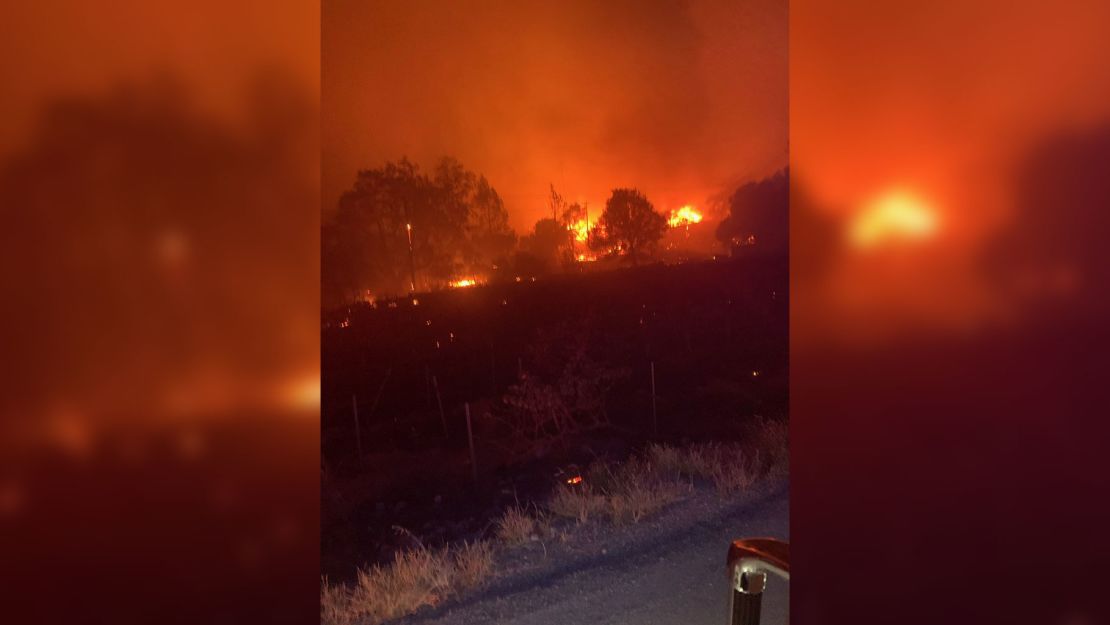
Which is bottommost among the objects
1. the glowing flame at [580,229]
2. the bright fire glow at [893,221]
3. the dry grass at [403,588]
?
the dry grass at [403,588]

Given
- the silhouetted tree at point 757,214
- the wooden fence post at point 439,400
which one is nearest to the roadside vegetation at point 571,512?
the wooden fence post at point 439,400

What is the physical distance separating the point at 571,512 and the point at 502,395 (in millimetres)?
2481

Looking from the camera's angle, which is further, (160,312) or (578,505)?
(578,505)

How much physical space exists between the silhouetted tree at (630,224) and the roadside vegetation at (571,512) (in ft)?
7.19

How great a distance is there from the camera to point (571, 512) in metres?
4.62

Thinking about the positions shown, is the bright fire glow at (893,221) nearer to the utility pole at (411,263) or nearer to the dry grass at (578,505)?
the dry grass at (578,505)

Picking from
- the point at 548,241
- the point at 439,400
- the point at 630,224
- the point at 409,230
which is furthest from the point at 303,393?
the point at 630,224

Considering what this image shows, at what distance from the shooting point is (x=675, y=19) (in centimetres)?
657

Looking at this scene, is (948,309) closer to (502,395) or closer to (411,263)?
(411,263)

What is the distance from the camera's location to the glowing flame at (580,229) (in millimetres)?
7195

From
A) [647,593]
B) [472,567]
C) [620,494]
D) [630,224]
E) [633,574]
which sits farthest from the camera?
[630,224]

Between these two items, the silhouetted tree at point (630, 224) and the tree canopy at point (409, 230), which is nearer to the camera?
the tree canopy at point (409, 230)

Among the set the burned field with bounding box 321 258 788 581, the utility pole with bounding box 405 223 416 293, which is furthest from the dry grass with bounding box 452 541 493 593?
the utility pole with bounding box 405 223 416 293

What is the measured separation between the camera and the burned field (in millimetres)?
5438
